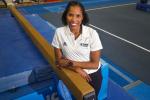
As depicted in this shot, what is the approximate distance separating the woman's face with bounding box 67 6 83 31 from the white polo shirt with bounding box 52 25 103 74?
0.27 feet

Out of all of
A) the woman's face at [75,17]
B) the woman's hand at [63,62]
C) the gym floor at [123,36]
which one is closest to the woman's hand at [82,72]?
the woman's hand at [63,62]

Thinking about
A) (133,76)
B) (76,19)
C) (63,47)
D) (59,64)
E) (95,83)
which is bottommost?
(133,76)

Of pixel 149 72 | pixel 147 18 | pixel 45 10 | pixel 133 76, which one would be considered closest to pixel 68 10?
pixel 133 76

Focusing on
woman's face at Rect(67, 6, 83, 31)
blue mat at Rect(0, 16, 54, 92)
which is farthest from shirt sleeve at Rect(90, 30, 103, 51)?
blue mat at Rect(0, 16, 54, 92)

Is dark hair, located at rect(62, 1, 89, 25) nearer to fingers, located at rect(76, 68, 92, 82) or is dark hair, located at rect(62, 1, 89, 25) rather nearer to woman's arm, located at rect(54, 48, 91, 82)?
woman's arm, located at rect(54, 48, 91, 82)

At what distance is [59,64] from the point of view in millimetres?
2184

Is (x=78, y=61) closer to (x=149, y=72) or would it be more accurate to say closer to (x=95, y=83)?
(x=95, y=83)

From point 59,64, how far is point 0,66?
40.3 inches

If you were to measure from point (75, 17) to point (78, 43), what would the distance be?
27 cm

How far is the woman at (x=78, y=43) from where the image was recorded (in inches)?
78.4

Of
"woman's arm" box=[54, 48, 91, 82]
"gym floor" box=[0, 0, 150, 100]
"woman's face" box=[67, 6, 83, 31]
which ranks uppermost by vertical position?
"woman's face" box=[67, 6, 83, 31]

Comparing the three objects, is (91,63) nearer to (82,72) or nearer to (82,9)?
(82,72)

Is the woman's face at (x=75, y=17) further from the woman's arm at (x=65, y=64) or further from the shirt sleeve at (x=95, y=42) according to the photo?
the woman's arm at (x=65, y=64)

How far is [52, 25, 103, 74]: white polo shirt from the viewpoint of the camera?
200 centimetres
